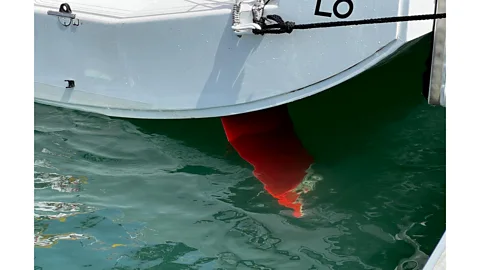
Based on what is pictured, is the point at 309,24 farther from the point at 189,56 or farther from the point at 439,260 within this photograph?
the point at 439,260

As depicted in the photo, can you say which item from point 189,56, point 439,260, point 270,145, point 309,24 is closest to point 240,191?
point 270,145

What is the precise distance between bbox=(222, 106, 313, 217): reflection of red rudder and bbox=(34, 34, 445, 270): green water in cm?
8

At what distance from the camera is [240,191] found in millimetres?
4535

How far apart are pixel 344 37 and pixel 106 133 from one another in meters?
2.13

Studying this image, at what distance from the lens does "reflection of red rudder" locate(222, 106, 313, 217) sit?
4.70 metres

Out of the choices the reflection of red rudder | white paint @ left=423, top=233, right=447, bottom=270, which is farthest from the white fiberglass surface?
white paint @ left=423, top=233, right=447, bottom=270

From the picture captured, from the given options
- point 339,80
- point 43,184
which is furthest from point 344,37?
point 43,184

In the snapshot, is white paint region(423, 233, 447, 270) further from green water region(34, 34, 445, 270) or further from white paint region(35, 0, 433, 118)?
white paint region(35, 0, 433, 118)

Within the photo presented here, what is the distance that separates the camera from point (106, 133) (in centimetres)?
532

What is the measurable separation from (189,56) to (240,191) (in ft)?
3.39

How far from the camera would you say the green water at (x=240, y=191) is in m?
3.82

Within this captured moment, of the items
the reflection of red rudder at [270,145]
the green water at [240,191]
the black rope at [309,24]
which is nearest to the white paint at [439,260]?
the green water at [240,191]

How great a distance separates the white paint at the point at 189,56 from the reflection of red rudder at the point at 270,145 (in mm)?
344

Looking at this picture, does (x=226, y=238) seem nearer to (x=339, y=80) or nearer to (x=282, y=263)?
(x=282, y=263)
